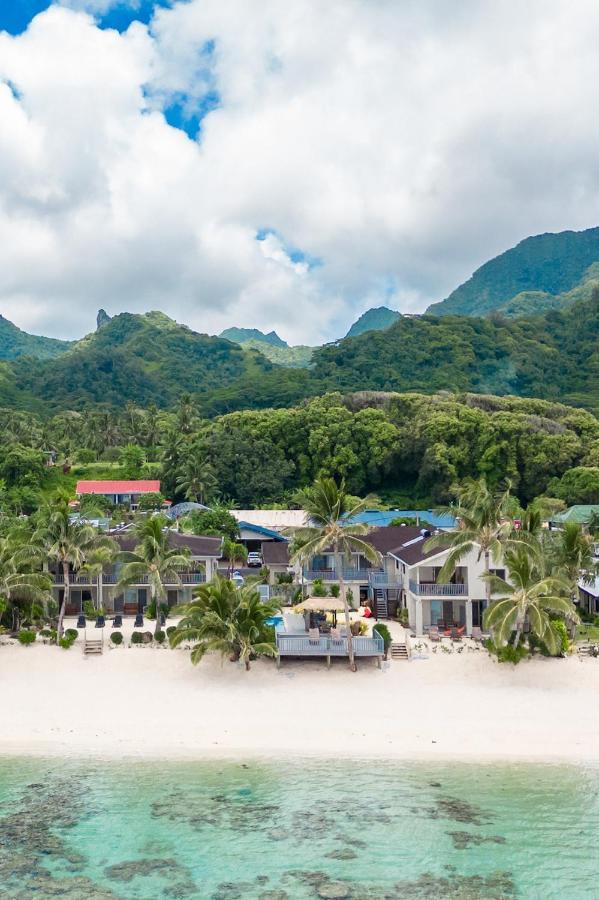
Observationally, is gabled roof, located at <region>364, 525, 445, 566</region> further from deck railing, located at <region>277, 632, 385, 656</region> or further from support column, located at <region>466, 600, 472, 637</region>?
deck railing, located at <region>277, 632, 385, 656</region>

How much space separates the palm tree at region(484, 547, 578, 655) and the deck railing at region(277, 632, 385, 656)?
485cm

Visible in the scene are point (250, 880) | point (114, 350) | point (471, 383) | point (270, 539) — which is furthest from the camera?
point (114, 350)

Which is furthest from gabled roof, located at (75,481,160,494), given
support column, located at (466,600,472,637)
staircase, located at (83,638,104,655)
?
support column, located at (466,600,472,637)

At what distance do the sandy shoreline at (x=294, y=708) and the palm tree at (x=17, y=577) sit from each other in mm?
2273

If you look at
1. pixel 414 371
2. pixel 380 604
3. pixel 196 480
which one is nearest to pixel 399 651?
pixel 380 604

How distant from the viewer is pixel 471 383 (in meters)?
139

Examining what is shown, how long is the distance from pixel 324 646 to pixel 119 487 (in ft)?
180

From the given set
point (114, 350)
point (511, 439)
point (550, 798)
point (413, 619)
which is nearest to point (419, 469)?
point (511, 439)

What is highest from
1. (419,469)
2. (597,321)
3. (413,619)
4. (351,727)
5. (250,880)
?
(597,321)

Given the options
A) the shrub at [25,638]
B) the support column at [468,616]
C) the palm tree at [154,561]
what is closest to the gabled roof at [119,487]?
the palm tree at [154,561]

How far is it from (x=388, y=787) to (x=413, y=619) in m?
14.4

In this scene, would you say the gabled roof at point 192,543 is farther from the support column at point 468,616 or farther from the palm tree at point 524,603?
the palm tree at point 524,603

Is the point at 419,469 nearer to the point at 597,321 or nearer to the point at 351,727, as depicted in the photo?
the point at 351,727

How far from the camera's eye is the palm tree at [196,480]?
77.8 m
